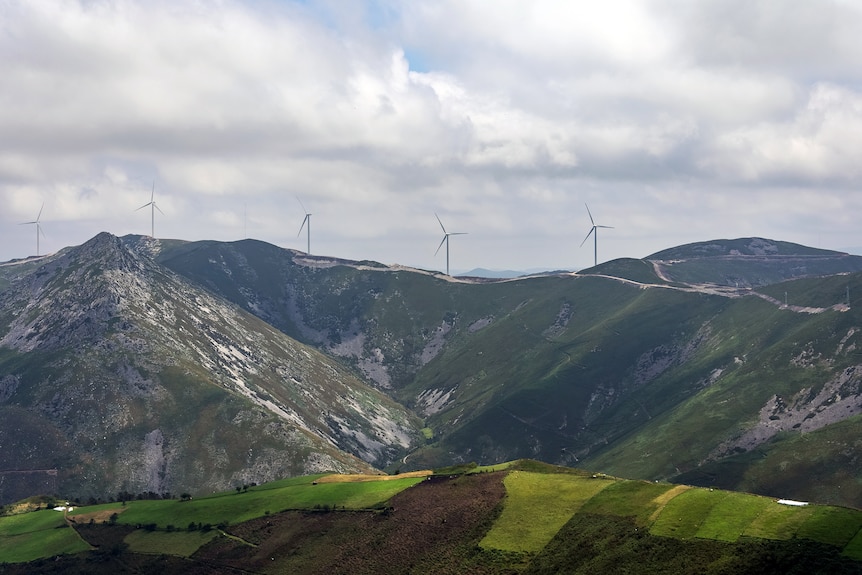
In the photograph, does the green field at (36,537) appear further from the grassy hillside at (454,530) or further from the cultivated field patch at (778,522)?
the cultivated field patch at (778,522)

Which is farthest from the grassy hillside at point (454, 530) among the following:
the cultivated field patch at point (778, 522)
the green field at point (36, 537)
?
the green field at point (36, 537)

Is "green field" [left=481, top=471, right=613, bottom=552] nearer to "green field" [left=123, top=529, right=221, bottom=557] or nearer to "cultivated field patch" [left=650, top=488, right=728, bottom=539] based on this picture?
"cultivated field patch" [left=650, top=488, right=728, bottom=539]

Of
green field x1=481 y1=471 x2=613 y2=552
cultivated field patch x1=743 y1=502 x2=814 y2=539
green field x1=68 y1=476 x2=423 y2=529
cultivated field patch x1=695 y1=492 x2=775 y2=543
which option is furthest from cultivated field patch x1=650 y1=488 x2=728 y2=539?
green field x1=68 y1=476 x2=423 y2=529

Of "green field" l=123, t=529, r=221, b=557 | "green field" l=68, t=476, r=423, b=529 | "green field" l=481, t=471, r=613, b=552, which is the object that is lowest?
"green field" l=123, t=529, r=221, b=557

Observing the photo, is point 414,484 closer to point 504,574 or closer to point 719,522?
point 504,574

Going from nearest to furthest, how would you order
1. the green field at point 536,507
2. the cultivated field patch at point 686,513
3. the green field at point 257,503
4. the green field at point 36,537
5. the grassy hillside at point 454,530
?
the grassy hillside at point 454,530 < the cultivated field patch at point 686,513 < the green field at point 536,507 < the green field at point 257,503 < the green field at point 36,537

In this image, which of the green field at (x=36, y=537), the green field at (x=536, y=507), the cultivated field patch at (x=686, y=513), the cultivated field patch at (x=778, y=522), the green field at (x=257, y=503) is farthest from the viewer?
the green field at (x=36, y=537)

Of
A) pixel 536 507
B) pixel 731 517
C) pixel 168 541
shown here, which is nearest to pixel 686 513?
pixel 731 517

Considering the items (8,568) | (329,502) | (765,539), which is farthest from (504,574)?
(8,568)
